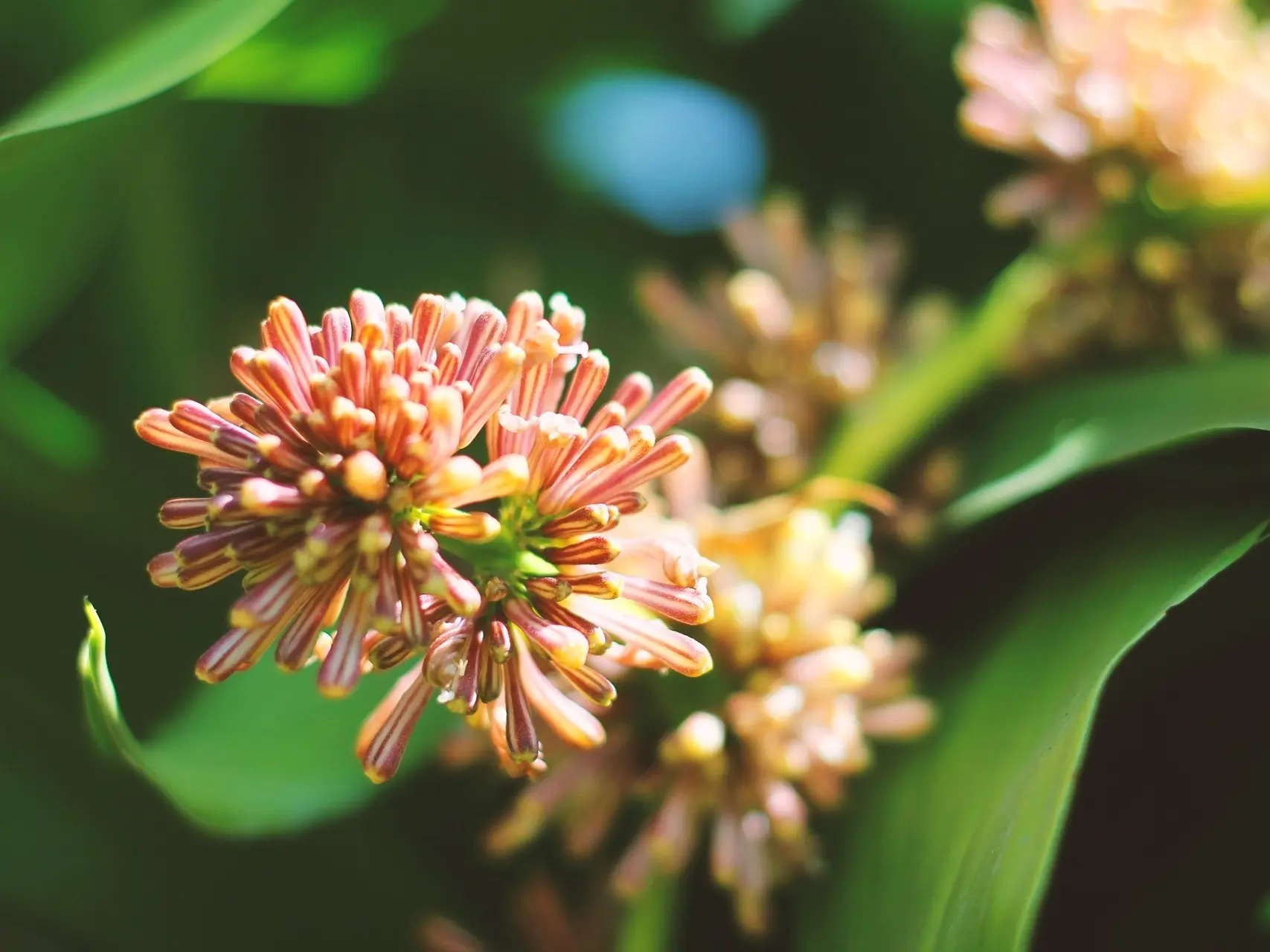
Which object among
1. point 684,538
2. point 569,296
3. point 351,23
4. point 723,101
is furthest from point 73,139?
point 723,101

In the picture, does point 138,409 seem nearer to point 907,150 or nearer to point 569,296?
point 569,296

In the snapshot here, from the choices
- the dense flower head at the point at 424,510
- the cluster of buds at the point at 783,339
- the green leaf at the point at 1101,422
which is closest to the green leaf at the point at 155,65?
the dense flower head at the point at 424,510

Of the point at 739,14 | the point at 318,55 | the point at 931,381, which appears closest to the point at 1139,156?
the point at 931,381

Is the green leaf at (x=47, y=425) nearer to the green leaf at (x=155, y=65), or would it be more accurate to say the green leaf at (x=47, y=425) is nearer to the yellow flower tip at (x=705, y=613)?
the green leaf at (x=155, y=65)

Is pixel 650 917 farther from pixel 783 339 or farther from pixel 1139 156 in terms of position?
pixel 1139 156

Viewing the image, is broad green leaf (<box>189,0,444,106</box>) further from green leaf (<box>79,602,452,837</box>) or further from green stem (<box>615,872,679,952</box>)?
green stem (<box>615,872,679,952</box>)

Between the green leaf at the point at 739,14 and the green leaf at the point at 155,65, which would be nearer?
the green leaf at the point at 155,65
